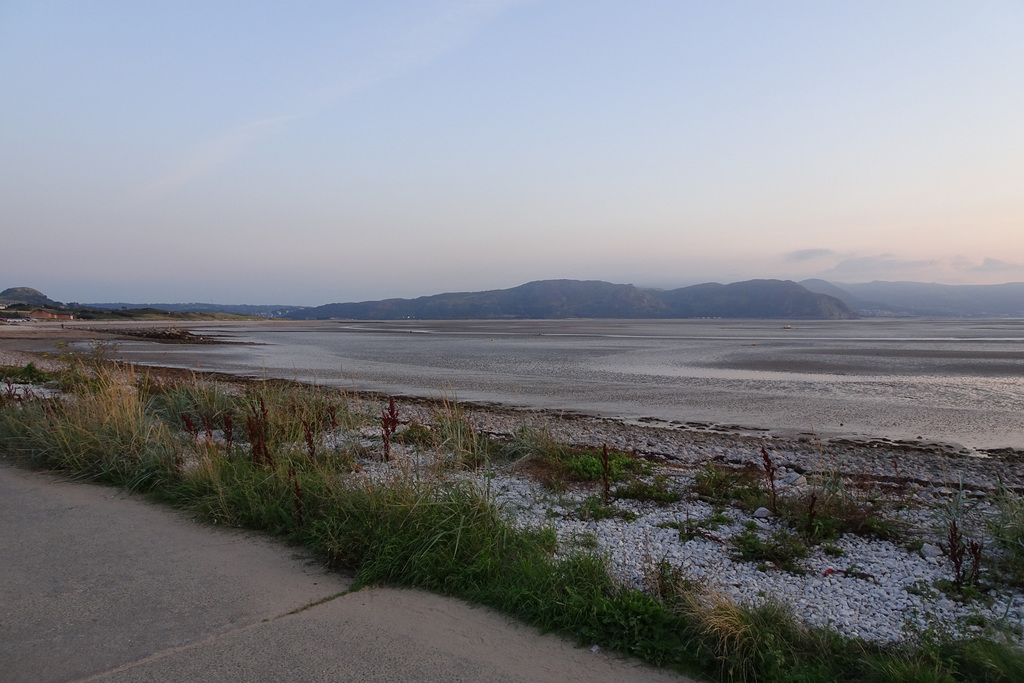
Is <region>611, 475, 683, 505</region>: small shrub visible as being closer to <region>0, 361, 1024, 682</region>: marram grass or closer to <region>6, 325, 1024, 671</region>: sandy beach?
<region>6, 325, 1024, 671</region>: sandy beach

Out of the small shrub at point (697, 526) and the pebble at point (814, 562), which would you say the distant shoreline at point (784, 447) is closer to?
the pebble at point (814, 562)

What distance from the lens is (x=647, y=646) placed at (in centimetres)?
368

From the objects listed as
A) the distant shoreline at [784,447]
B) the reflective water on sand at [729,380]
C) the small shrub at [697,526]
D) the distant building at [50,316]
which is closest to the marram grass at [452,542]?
the small shrub at [697,526]

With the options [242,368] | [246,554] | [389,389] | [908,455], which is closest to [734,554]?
[246,554]

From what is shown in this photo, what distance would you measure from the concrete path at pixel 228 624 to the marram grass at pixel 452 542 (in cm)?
22

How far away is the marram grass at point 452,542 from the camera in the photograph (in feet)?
11.5

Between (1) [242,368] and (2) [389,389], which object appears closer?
(2) [389,389]

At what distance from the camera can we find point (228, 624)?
3.88m

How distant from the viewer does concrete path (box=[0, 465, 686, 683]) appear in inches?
134

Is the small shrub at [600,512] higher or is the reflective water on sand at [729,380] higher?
the small shrub at [600,512]

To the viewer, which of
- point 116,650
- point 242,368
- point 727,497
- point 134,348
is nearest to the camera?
point 116,650

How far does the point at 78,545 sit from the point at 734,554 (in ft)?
17.4

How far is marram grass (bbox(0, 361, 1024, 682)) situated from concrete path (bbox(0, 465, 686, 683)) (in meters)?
0.22

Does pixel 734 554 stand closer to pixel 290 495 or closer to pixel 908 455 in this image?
pixel 290 495
